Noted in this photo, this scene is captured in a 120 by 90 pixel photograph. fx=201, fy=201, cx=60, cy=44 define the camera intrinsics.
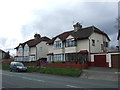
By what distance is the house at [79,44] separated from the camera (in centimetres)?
3994

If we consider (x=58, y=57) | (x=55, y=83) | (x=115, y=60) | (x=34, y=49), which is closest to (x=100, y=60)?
(x=115, y=60)

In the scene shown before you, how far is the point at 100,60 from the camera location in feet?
120

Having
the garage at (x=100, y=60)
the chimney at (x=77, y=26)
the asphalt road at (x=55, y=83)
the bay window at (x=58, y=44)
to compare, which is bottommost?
the asphalt road at (x=55, y=83)

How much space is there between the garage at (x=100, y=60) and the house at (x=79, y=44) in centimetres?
174

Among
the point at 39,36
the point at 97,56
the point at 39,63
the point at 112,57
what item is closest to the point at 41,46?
the point at 39,36

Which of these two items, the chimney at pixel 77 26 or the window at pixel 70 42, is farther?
the chimney at pixel 77 26

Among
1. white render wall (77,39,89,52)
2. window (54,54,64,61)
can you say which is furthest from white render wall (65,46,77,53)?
window (54,54,64,61)

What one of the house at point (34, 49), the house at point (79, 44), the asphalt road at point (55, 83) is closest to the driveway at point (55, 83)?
the asphalt road at point (55, 83)

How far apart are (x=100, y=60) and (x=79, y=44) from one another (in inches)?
267

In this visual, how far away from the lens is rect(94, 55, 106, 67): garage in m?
36.1

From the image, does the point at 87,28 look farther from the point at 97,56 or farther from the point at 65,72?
the point at 65,72

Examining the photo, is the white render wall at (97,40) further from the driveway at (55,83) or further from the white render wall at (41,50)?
the driveway at (55,83)

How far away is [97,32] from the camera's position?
42.4m

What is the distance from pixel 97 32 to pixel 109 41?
629 cm
